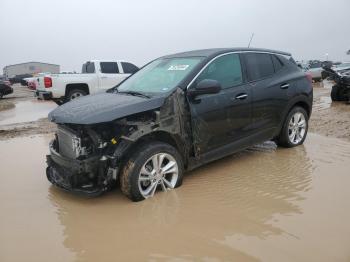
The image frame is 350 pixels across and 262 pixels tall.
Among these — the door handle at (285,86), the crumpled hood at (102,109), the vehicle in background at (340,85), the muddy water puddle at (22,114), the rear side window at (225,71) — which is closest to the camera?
the crumpled hood at (102,109)

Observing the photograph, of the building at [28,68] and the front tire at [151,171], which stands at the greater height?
the building at [28,68]

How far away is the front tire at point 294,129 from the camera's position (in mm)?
6141

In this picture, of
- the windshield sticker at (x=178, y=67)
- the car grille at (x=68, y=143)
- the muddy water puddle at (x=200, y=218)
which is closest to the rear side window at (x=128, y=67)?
the muddy water puddle at (x=200, y=218)

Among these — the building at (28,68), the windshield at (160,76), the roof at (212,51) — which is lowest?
the windshield at (160,76)

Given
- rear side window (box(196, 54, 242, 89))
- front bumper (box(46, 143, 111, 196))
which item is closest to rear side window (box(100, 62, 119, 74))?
rear side window (box(196, 54, 242, 89))

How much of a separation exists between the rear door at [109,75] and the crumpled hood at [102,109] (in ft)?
31.5

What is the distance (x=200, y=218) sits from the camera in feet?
12.4

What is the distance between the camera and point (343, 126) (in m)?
8.27

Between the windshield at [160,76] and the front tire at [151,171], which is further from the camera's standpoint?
the windshield at [160,76]

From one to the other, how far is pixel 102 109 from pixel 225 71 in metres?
1.94

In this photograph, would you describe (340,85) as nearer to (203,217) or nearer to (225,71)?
(225,71)

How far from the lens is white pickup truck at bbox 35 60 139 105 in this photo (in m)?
13.5

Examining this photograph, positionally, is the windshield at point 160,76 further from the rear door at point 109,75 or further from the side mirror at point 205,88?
the rear door at point 109,75

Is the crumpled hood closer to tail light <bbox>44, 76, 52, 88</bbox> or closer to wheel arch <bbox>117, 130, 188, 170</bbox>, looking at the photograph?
wheel arch <bbox>117, 130, 188, 170</bbox>
